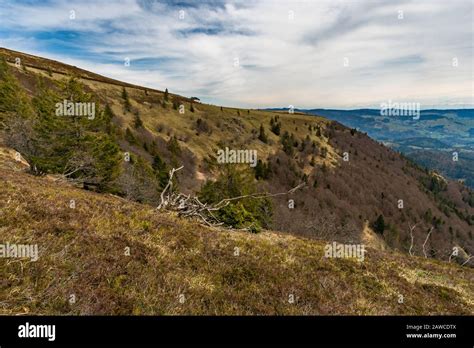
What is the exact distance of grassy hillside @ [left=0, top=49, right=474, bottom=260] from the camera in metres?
42.7

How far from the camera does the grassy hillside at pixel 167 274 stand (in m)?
6.21

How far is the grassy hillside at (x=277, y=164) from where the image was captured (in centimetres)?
4269

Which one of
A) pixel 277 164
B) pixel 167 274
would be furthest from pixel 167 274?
pixel 277 164

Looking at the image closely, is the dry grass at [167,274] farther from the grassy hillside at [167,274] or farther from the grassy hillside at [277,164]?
the grassy hillside at [277,164]

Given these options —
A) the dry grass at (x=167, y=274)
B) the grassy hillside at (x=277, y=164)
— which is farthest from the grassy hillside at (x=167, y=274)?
the grassy hillside at (x=277, y=164)

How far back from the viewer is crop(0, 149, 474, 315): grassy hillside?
20.4 ft

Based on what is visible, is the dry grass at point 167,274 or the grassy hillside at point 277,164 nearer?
the dry grass at point 167,274

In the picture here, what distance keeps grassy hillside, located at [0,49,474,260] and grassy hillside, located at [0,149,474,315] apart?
2044 cm

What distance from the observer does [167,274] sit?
306 inches

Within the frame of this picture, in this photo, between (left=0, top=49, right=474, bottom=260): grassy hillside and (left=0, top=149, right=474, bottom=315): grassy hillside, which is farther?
(left=0, top=49, right=474, bottom=260): grassy hillside

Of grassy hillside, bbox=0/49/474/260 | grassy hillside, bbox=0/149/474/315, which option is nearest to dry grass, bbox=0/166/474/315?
grassy hillside, bbox=0/149/474/315

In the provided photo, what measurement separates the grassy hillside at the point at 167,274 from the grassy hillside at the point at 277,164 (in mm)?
20441

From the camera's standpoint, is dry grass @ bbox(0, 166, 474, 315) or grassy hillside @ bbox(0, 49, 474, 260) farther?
grassy hillside @ bbox(0, 49, 474, 260)

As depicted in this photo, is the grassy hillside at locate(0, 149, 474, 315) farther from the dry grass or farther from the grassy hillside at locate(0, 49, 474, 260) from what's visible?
the grassy hillside at locate(0, 49, 474, 260)
